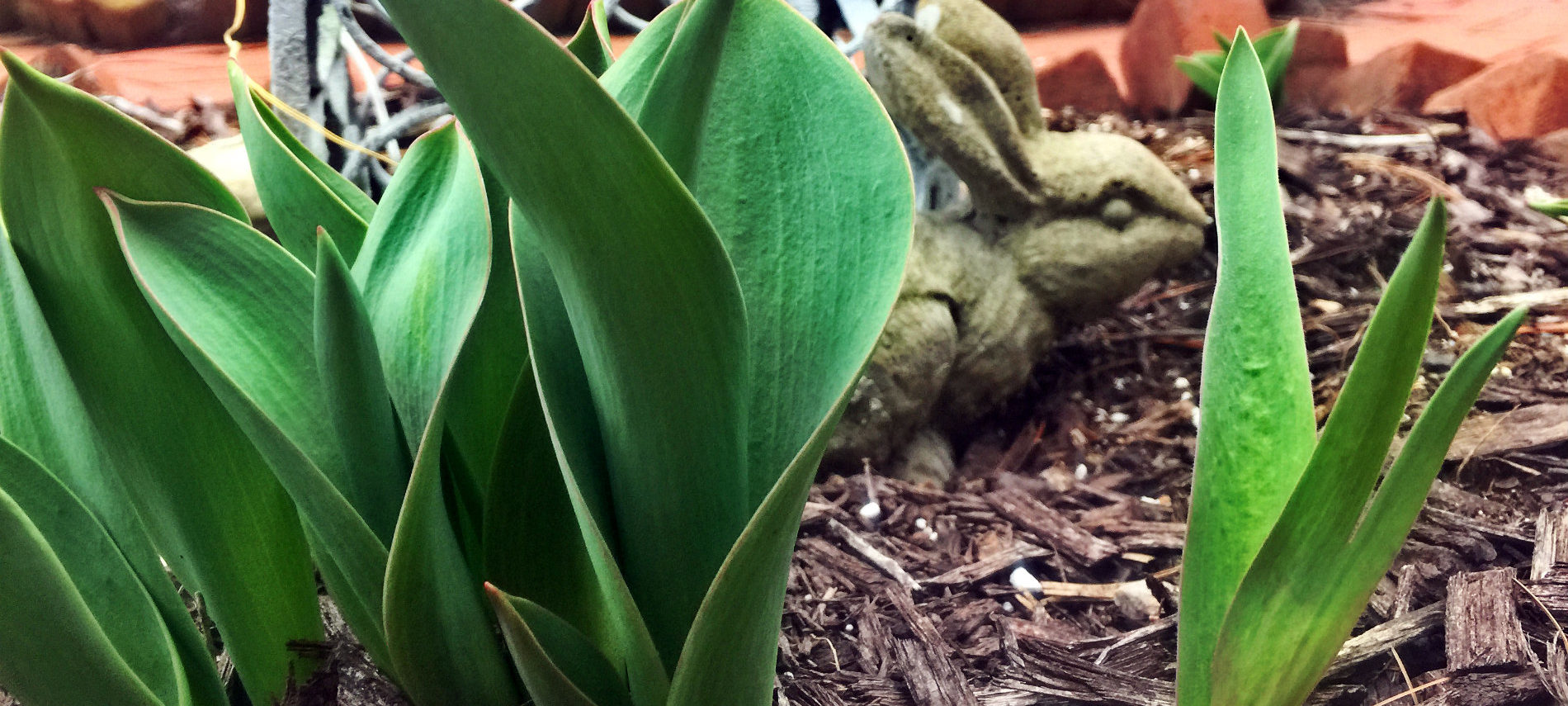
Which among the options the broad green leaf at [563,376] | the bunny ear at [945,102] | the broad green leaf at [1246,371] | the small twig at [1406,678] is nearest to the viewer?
the broad green leaf at [563,376]

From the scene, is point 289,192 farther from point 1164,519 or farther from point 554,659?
point 1164,519

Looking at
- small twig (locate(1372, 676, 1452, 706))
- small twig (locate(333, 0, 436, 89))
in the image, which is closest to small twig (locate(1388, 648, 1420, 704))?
small twig (locate(1372, 676, 1452, 706))

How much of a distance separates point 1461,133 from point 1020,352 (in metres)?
0.92

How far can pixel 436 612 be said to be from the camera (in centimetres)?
40

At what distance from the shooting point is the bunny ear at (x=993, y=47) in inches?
47.5

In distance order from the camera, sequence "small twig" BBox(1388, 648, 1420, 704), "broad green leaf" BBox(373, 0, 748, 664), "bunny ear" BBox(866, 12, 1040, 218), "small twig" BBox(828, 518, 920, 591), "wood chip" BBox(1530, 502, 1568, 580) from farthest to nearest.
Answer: "bunny ear" BBox(866, 12, 1040, 218)
"small twig" BBox(828, 518, 920, 591)
"wood chip" BBox(1530, 502, 1568, 580)
"small twig" BBox(1388, 648, 1420, 704)
"broad green leaf" BBox(373, 0, 748, 664)

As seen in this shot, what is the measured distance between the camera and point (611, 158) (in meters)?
0.28

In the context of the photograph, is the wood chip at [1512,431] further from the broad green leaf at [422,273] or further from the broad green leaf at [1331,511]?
the broad green leaf at [422,273]

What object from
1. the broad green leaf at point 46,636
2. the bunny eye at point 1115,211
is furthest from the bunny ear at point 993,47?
the broad green leaf at point 46,636

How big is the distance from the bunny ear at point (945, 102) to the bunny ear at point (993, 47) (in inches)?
3.8

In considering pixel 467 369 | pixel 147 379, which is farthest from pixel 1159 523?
pixel 147 379

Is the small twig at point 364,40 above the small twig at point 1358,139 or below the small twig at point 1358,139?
above

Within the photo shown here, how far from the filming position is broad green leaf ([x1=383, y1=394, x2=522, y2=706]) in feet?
1.16

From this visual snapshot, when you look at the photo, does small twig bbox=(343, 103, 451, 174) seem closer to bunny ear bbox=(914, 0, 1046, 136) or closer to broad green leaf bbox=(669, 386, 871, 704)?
bunny ear bbox=(914, 0, 1046, 136)
